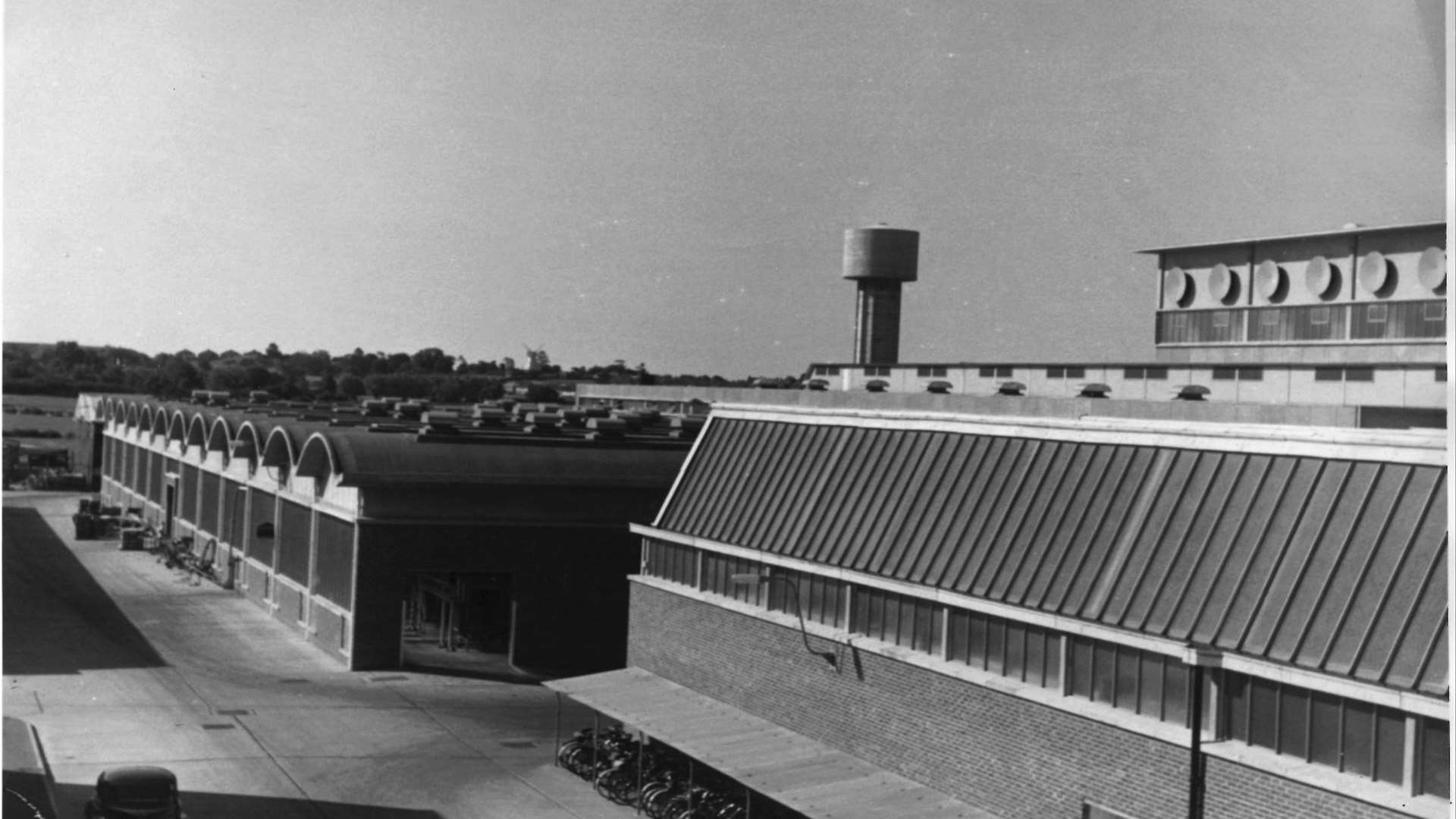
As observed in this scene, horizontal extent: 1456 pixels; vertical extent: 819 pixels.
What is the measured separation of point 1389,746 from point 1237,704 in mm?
2792

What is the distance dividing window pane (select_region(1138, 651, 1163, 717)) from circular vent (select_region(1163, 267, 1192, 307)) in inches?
1165

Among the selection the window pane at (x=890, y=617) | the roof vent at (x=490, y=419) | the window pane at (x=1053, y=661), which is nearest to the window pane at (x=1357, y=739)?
the window pane at (x=1053, y=661)

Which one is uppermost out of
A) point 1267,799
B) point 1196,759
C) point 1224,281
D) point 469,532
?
point 1224,281

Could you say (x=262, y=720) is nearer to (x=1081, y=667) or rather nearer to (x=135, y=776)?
(x=135, y=776)

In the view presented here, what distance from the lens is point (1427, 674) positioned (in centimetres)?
1988

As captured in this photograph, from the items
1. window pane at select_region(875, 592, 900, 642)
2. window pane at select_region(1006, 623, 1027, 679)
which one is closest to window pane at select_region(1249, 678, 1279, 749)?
window pane at select_region(1006, 623, 1027, 679)

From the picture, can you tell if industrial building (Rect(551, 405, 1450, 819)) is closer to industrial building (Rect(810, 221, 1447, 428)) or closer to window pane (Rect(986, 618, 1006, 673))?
window pane (Rect(986, 618, 1006, 673))

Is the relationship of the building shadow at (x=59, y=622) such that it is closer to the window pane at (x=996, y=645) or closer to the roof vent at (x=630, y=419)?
the roof vent at (x=630, y=419)

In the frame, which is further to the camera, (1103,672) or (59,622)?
(59,622)

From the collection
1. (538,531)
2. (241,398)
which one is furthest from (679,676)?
(241,398)

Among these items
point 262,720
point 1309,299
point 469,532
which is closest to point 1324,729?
point 1309,299

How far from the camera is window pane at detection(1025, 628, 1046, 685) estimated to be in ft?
87.2

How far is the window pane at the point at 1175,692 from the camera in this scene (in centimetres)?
2342

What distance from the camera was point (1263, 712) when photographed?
72.8 feet
